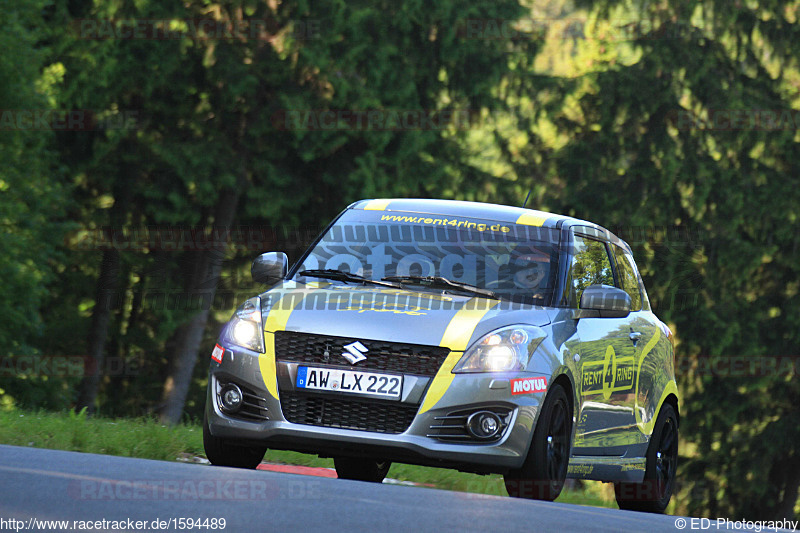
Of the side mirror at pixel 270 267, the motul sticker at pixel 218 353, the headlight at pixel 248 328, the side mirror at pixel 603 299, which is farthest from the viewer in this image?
the side mirror at pixel 270 267

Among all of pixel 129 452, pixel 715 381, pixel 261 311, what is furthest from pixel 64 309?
pixel 261 311

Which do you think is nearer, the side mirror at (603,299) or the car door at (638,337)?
the side mirror at (603,299)

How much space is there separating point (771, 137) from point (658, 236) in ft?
11.6

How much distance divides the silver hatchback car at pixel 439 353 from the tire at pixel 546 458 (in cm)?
1

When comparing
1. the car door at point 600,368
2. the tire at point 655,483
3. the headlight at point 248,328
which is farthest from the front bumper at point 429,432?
the tire at point 655,483

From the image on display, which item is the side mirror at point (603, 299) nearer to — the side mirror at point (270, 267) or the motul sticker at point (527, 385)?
the motul sticker at point (527, 385)

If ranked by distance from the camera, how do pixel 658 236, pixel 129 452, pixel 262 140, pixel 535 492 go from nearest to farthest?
pixel 535 492 < pixel 129 452 < pixel 262 140 < pixel 658 236

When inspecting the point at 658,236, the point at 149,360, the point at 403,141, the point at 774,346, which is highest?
the point at 403,141

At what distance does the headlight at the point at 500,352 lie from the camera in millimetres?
8188

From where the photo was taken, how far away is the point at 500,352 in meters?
8.25

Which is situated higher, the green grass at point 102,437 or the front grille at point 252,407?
the front grille at point 252,407

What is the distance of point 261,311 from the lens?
340 inches

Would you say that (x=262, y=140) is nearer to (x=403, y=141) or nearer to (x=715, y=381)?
(x=403, y=141)
